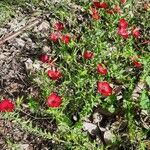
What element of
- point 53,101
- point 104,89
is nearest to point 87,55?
point 104,89

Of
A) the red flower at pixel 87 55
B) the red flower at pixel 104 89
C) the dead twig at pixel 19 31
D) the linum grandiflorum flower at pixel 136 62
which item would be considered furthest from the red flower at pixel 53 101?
the dead twig at pixel 19 31

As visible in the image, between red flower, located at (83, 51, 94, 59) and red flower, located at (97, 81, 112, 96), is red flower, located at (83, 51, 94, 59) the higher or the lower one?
the lower one

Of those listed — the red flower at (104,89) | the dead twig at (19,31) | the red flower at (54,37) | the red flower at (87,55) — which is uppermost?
the red flower at (104,89)

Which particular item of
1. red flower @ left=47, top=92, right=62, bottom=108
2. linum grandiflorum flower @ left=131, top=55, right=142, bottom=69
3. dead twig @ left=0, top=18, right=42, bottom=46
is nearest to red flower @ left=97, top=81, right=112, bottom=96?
red flower @ left=47, top=92, right=62, bottom=108

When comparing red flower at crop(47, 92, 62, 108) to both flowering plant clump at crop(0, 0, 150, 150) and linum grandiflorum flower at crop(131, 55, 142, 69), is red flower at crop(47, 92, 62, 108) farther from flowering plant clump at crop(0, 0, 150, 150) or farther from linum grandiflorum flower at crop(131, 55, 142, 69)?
linum grandiflorum flower at crop(131, 55, 142, 69)

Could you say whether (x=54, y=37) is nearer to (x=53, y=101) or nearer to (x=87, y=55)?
(x=87, y=55)

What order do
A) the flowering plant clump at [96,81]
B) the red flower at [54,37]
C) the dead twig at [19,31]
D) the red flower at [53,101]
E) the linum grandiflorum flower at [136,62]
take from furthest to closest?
the dead twig at [19,31] < the red flower at [54,37] < the linum grandiflorum flower at [136,62] < the flowering plant clump at [96,81] < the red flower at [53,101]

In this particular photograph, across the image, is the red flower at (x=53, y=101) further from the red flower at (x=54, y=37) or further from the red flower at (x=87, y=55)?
the red flower at (x=54, y=37)

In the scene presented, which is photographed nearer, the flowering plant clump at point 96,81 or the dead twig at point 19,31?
the flowering plant clump at point 96,81

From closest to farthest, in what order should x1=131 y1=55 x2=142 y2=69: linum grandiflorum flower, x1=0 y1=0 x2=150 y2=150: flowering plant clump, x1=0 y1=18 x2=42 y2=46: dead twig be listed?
x1=0 y1=0 x2=150 y2=150: flowering plant clump → x1=131 y1=55 x2=142 y2=69: linum grandiflorum flower → x1=0 y1=18 x2=42 y2=46: dead twig

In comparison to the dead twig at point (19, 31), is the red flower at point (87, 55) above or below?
above

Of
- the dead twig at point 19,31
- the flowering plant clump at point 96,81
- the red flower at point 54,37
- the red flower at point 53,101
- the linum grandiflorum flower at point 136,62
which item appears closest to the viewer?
the red flower at point 53,101

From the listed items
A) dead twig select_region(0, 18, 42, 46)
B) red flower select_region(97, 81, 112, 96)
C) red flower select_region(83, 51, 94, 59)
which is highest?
red flower select_region(97, 81, 112, 96)
